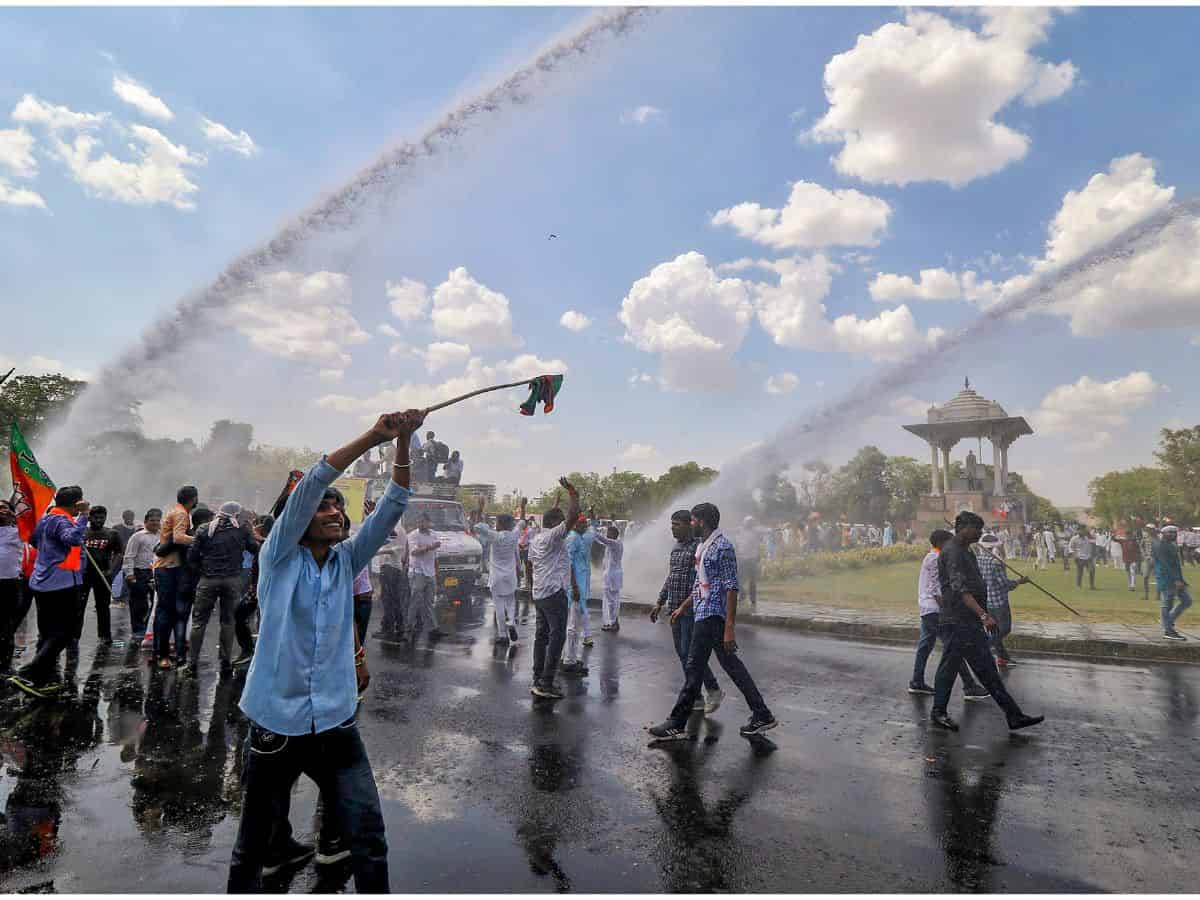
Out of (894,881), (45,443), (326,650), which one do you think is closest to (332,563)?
(326,650)

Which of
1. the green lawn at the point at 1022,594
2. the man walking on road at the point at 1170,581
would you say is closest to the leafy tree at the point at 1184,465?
the green lawn at the point at 1022,594

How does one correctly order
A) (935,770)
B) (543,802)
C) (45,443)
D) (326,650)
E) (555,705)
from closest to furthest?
(326,650)
(543,802)
(935,770)
(555,705)
(45,443)

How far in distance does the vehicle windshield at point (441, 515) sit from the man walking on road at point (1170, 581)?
39.2ft

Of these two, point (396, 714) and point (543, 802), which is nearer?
point (543, 802)

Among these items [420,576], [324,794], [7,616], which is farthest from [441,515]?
[324,794]

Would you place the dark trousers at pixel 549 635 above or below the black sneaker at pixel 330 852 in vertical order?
above

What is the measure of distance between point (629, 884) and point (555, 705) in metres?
3.41

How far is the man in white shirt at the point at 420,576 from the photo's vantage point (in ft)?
32.8

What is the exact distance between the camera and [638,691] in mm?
7297

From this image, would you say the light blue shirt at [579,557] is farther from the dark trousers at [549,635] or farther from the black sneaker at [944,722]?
the black sneaker at [944,722]

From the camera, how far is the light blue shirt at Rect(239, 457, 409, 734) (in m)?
2.59

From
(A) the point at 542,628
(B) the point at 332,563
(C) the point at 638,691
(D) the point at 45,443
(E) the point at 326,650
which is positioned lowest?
(C) the point at 638,691

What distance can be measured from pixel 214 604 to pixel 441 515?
766cm

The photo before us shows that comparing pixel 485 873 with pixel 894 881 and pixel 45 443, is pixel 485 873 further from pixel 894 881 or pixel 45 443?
pixel 45 443
